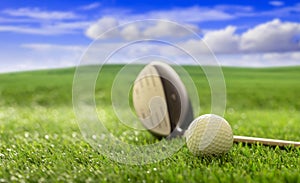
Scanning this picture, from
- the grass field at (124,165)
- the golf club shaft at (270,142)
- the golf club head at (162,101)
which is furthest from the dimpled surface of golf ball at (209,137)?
the golf club head at (162,101)

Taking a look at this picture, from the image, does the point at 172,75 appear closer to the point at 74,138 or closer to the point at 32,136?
the point at 74,138

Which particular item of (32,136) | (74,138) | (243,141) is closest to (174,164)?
(243,141)

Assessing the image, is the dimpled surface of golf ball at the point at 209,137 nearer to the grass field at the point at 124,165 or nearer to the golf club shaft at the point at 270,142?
the grass field at the point at 124,165

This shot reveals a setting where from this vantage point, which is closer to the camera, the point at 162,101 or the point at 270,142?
the point at 270,142

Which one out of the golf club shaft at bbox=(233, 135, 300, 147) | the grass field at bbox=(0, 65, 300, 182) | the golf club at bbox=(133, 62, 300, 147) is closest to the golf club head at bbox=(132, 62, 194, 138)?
the golf club at bbox=(133, 62, 300, 147)

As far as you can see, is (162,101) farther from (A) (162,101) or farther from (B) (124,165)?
(B) (124,165)

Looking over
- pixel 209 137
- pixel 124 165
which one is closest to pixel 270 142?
pixel 209 137

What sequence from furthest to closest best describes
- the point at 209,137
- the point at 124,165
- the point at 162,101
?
the point at 162,101 < the point at 209,137 < the point at 124,165
